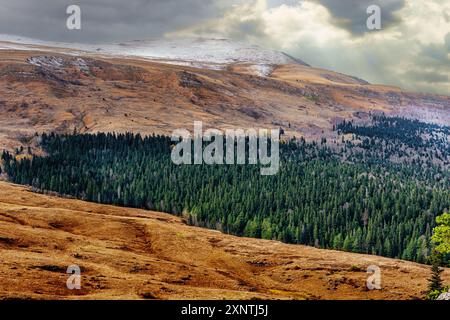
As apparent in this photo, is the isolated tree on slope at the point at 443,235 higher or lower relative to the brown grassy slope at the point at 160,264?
higher

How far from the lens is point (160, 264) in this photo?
94.6 metres

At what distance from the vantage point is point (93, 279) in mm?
72000

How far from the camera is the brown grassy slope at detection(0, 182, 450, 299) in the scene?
68625 millimetres

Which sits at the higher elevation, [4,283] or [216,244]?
[4,283]

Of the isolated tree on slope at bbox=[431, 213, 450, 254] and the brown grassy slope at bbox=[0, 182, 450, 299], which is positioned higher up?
the isolated tree on slope at bbox=[431, 213, 450, 254]

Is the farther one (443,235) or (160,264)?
(160,264)

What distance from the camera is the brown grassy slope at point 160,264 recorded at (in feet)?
225

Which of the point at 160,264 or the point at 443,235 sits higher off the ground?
the point at 443,235

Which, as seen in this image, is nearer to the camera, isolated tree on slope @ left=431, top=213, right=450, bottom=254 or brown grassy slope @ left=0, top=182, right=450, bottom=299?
isolated tree on slope @ left=431, top=213, right=450, bottom=254

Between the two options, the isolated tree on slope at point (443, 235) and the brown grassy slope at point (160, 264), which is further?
the brown grassy slope at point (160, 264)
